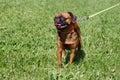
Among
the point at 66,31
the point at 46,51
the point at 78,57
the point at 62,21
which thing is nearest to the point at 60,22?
the point at 62,21

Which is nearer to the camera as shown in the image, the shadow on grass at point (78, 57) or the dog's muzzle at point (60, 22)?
the dog's muzzle at point (60, 22)

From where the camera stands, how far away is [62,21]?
16.4 ft

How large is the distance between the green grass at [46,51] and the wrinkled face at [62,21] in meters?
0.88

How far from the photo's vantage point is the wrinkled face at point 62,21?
16.3ft

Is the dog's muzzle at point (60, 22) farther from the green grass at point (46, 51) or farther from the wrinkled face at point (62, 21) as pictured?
the green grass at point (46, 51)

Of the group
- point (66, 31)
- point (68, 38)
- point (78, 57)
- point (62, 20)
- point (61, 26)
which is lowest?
point (78, 57)

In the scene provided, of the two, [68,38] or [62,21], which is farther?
[68,38]

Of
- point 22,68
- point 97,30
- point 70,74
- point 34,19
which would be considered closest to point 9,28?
point 34,19

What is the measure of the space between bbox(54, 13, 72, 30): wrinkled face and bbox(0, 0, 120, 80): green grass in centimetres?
88

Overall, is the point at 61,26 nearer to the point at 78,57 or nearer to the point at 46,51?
the point at 78,57

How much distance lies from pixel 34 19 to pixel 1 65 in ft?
16.6

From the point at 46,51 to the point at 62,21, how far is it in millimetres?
2092

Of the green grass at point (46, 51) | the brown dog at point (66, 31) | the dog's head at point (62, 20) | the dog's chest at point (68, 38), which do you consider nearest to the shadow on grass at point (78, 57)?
the green grass at point (46, 51)

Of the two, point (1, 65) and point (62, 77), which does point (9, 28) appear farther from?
point (62, 77)
